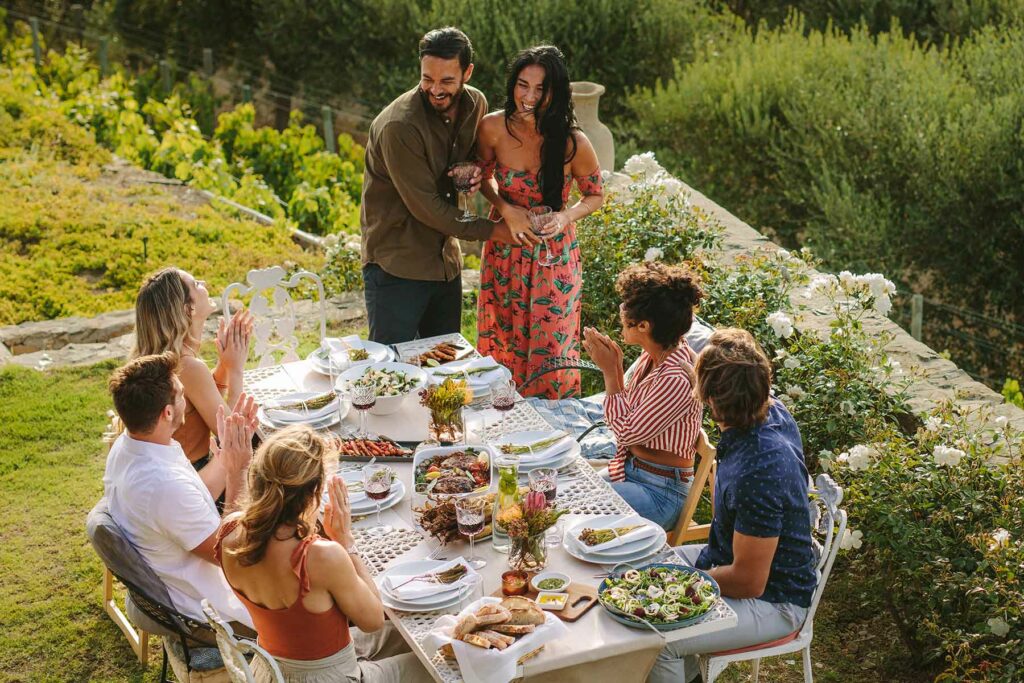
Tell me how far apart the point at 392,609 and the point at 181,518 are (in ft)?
2.46

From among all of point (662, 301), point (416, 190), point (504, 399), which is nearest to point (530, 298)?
point (416, 190)

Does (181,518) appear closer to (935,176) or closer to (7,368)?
(7,368)

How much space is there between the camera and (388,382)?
165 inches

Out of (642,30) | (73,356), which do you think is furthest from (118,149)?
(642,30)

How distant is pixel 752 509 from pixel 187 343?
2.22 metres

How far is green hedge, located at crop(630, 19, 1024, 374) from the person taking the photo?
7.58 m

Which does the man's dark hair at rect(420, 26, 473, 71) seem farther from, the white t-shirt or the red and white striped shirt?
the white t-shirt

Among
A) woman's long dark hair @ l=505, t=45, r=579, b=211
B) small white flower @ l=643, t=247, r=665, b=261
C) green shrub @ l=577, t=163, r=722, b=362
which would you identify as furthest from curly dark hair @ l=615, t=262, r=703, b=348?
green shrub @ l=577, t=163, r=722, b=362

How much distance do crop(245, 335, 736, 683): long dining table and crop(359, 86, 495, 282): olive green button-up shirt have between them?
85 cm

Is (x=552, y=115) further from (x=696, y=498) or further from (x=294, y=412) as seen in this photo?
(x=696, y=498)

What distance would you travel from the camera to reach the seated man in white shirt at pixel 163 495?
3229mm

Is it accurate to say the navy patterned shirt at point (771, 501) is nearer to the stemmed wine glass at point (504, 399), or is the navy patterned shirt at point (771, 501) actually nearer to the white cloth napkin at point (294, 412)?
the stemmed wine glass at point (504, 399)

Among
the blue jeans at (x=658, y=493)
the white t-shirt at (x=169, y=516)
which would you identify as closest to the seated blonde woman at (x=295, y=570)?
the white t-shirt at (x=169, y=516)

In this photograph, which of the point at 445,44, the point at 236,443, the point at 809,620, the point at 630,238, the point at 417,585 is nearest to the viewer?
the point at 417,585
